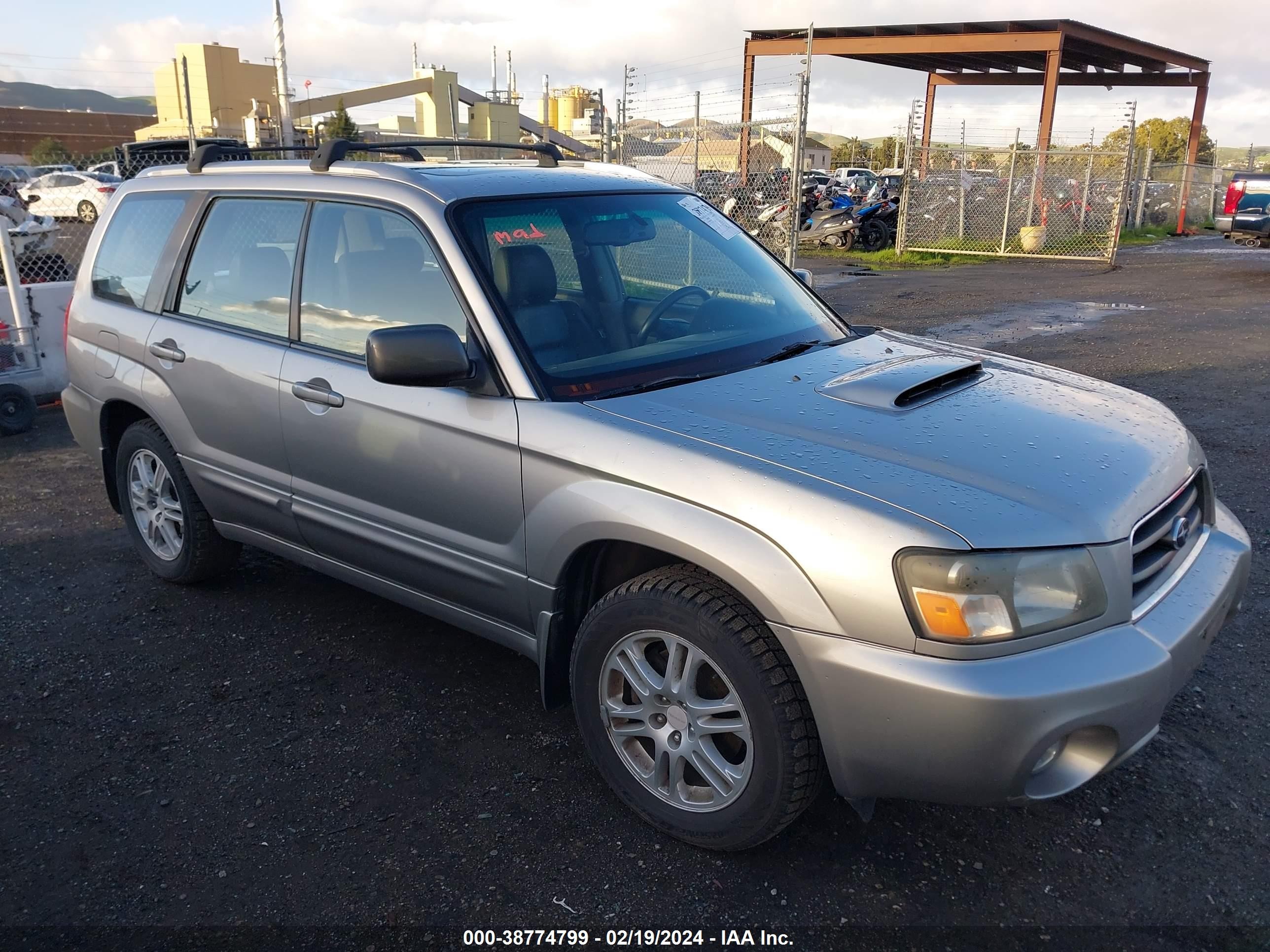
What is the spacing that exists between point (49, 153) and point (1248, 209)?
60978mm

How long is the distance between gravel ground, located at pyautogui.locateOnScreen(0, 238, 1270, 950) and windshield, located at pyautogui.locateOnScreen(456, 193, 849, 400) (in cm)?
129

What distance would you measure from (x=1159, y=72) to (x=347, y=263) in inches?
1294

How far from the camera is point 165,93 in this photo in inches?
2662

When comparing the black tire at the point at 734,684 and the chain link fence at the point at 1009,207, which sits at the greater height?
the chain link fence at the point at 1009,207

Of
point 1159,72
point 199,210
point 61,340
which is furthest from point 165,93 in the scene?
point 199,210

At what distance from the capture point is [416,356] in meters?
2.91

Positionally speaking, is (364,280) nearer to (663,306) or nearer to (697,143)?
(663,306)

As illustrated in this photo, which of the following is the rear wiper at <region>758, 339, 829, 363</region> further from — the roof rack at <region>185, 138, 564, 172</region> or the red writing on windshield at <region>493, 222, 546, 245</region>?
the roof rack at <region>185, 138, 564, 172</region>

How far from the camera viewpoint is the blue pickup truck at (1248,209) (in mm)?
19953

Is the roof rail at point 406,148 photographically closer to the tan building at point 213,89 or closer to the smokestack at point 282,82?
the smokestack at point 282,82

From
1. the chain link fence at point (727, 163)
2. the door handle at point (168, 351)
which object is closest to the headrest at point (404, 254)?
the door handle at point (168, 351)

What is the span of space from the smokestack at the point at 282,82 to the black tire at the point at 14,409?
37.7 feet

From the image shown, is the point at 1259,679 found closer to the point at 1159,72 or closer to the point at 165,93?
the point at 1159,72

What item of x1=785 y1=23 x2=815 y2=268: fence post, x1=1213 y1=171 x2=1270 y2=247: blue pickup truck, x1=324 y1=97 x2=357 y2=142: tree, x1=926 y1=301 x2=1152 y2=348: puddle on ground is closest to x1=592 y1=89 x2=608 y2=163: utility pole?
x1=785 y1=23 x2=815 y2=268: fence post
